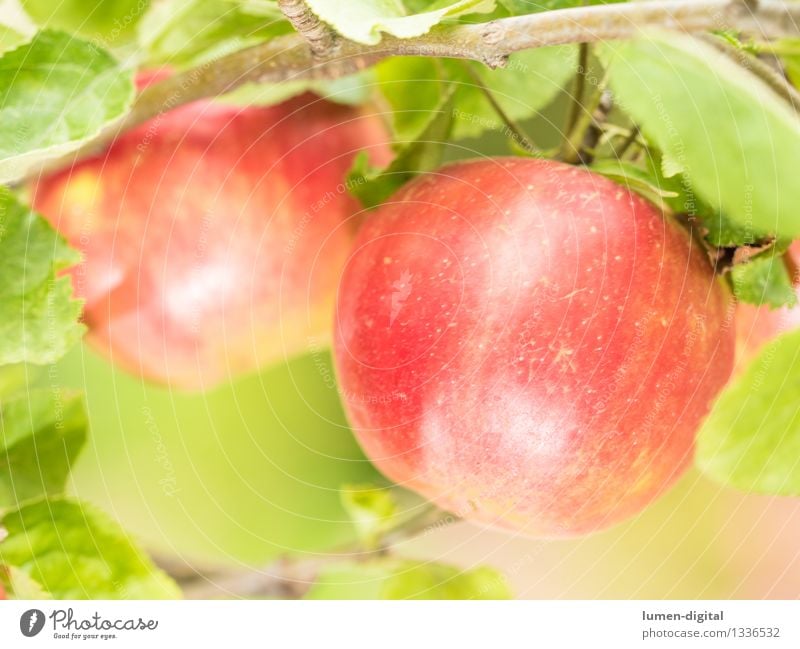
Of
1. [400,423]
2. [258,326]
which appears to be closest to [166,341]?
[258,326]

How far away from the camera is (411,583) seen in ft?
1.16

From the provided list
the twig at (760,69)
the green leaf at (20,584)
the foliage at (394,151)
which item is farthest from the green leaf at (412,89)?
the green leaf at (20,584)

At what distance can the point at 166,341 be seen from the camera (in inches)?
15.2

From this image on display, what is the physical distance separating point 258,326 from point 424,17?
0.19m

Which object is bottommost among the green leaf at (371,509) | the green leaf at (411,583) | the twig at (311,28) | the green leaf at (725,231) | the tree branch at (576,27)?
the green leaf at (411,583)

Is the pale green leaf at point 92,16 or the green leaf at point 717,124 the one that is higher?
the pale green leaf at point 92,16

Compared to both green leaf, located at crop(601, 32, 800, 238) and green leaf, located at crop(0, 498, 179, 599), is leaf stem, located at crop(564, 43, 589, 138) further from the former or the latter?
green leaf, located at crop(0, 498, 179, 599)

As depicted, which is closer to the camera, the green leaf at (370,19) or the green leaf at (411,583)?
the green leaf at (370,19)

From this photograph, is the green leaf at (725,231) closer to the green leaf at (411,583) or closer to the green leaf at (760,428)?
the green leaf at (760,428)

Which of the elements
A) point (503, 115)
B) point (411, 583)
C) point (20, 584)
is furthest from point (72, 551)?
point (503, 115)

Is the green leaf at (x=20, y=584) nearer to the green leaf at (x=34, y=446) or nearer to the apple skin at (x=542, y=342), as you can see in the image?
the green leaf at (x=34, y=446)

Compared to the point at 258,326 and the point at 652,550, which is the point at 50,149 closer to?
the point at 258,326

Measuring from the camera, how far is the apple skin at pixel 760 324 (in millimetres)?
298

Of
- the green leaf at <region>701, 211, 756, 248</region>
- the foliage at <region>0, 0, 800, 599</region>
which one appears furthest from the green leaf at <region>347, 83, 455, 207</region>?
the green leaf at <region>701, 211, 756, 248</region>
